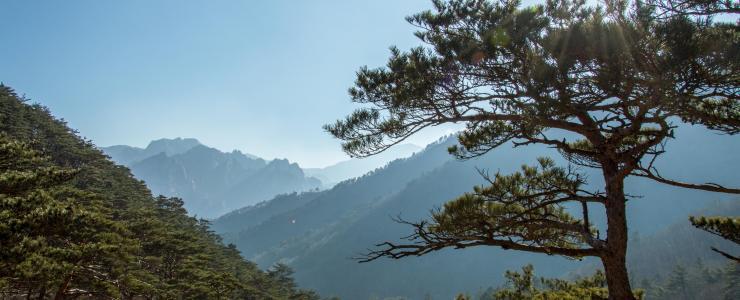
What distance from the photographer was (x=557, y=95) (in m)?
4.76

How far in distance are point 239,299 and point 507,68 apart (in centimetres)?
3087

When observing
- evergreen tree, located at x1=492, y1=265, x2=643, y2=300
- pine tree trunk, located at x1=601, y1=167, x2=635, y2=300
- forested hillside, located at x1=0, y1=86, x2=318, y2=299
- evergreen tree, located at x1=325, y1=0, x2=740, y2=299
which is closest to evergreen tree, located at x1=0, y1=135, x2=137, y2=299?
forested hillside, located at x1=0, y1=86, x2=318, y2=299

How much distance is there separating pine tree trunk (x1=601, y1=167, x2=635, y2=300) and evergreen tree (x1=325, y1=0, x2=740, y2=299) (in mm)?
15

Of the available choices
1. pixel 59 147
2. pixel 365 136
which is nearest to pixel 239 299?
pixel 59 147

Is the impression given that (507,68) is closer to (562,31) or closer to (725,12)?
(562,31)

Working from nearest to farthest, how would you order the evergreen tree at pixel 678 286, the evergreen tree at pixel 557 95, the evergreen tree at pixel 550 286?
the evergreen tree at pixel 557 95 < the evergreen tree at pixel 550 286 < the evergreen tree at pixel 678 286

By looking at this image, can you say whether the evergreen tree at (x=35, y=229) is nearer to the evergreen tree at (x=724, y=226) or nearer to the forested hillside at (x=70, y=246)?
the forested hillside at (x=70, y=246)

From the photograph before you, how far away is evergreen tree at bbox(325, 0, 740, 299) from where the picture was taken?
4188 millimetres

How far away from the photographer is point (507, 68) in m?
5.24

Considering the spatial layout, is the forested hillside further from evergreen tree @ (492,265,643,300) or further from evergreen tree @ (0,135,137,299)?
evergreen tree @ (492,265,643,300)

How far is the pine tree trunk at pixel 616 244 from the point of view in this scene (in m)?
4.75

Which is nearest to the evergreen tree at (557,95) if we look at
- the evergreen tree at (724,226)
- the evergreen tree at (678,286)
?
the evergreen tree at (724,226)

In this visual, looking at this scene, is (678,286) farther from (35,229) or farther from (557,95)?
(35,229)

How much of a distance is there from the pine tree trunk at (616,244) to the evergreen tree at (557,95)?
0.01 m
